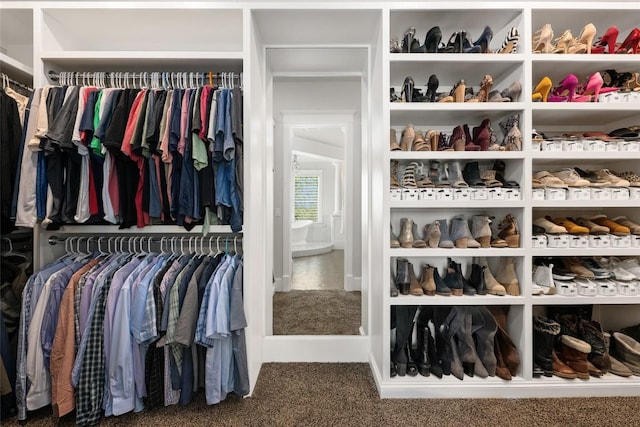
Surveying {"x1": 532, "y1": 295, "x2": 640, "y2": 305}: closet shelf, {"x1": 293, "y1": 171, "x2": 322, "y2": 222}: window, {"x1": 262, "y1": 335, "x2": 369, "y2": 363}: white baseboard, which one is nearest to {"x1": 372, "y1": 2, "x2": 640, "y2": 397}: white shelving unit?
{"x1": 532, "y1": 295, "x2": 640, "y2": 305}: closet shelf

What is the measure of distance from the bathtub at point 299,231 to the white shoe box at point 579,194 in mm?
1652

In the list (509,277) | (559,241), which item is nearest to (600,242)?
(559,241)

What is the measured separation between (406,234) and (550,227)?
816 millimetres

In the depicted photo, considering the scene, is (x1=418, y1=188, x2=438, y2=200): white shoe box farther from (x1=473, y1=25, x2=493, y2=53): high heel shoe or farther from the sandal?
(x1=473, y1=25, x2=493, y2=53): high heel shoe

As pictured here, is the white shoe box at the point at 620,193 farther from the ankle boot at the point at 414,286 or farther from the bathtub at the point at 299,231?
the bathtub at the point at 299,231

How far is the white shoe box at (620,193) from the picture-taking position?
1631 millimetres

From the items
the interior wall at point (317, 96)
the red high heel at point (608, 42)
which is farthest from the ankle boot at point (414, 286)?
the red high heel at point (608, 42)

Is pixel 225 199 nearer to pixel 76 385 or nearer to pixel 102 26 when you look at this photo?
pixel 76 385

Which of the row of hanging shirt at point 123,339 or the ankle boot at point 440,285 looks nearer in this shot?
the row of hanging shirt at point 123,339

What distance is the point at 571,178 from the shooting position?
5.48ft

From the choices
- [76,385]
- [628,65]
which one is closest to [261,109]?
[76,385]

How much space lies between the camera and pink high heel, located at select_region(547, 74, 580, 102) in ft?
5.44

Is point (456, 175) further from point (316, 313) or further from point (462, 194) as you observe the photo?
point (316, 313)

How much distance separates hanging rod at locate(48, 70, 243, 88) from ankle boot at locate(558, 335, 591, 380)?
247 cm
